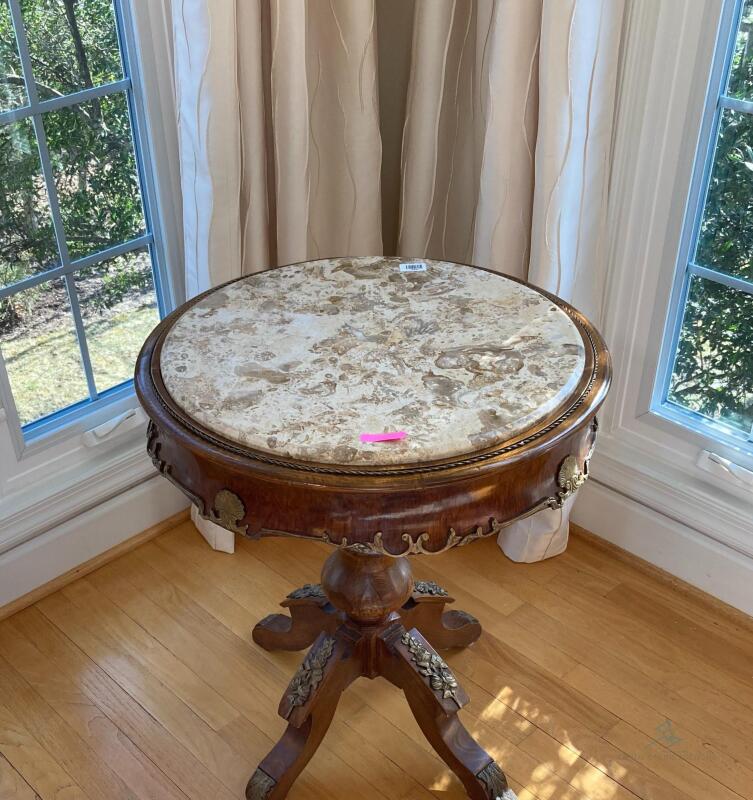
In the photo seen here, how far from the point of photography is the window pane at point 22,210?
1889mm

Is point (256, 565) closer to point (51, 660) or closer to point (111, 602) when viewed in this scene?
point (111, 602)

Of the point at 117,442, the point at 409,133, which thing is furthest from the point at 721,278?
the point at 117,442

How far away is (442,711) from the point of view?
175cm

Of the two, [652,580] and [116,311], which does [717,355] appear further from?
[116,311]

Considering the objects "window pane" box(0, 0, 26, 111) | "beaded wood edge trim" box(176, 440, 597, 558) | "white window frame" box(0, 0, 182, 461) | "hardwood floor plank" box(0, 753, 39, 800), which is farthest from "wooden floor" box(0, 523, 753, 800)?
"window pane" box(0, 0, 26, 111)

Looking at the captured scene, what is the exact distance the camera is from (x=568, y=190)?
194cm

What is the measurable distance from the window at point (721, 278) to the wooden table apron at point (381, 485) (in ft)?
2.10

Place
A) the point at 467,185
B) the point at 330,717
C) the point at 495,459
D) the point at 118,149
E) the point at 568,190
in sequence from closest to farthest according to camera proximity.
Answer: the point at 495,459 → the point at 330,717 → the point at 568,190 → the point at 118,149 → the point at 467,185

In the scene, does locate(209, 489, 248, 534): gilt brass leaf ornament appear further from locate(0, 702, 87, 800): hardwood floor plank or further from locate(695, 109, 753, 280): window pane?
locate(695, 109, 753, 280): window pane

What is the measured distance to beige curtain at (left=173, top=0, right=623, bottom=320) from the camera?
1.87 m

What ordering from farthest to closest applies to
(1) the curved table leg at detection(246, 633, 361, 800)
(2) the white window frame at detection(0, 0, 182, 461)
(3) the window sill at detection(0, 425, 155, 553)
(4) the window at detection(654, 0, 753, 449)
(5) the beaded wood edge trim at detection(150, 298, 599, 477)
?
1. (3) the window sill at detection(0, 425, 155, 553)
2. (2) the white window frame at detection(0, 0, 182, 461)
3. (4) the window at detection(654, 0, 753, 449)
4. (1) the curved table leg at detection(246, 633, 361, 800)
5. (5) the beaded wood edge trim at detection(150, 298, 599, 477)

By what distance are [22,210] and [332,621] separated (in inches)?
38.7

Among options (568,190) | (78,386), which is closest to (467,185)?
(568,190)

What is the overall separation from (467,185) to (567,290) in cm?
40
